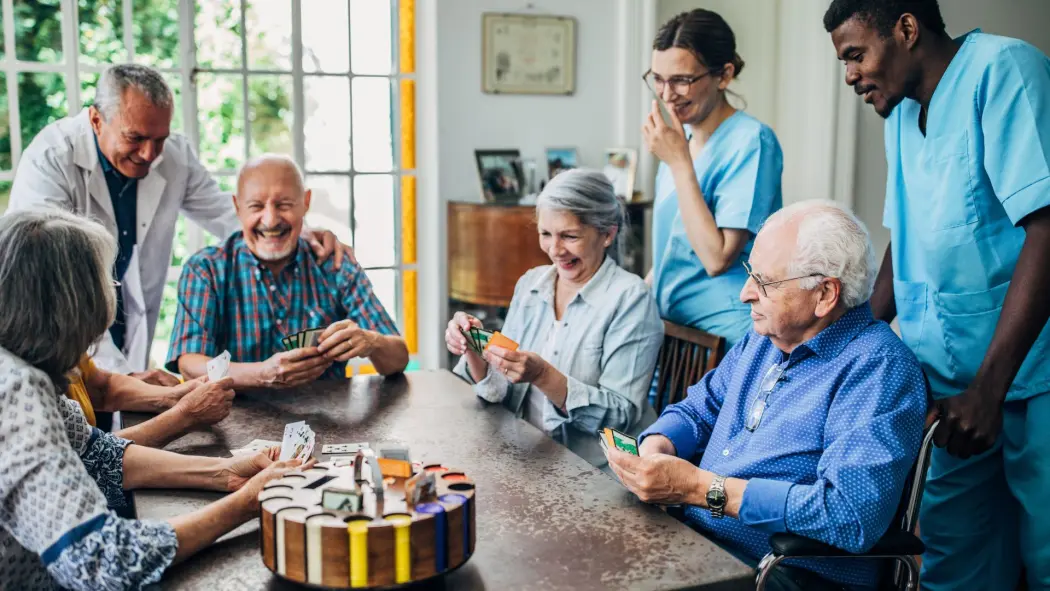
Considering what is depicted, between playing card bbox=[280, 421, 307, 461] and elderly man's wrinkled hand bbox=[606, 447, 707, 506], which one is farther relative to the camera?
playing card bbox=[280, 421, 307, 461]

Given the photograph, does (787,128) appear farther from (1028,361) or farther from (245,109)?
(1028,361)

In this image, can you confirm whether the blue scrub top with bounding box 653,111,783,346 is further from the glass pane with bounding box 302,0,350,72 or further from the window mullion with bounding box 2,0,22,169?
the window mullion with bounding box 2,0,22,169

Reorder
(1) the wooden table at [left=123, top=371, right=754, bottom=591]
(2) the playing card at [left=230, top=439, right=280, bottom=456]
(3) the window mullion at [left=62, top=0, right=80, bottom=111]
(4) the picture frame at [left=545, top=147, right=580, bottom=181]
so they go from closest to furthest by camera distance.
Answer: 1. (1) the wooden table at [left=123, top=371, right=754, bottom=591]
2. (2) the playing card at [left=230, top=439, right=280, bottom=456]
3. (3) the window mullion at [left=62, top=0, right=80, bottom=111]
4. (4) the picture frame at [left=545, top=147, right=580, bottom=181]

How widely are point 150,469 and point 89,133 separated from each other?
1557 mm

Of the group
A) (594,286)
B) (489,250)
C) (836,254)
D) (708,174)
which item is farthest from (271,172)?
(489,250)

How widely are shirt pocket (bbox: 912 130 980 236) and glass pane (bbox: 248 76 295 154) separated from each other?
3378 millimetres

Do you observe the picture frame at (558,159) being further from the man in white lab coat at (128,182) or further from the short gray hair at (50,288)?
the short gray hair at (50,288)

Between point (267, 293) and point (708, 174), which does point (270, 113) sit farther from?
point (708, 174)

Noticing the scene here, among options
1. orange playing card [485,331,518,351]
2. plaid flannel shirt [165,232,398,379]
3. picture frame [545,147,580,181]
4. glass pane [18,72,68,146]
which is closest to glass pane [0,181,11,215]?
glass pane [18,72,68,146]

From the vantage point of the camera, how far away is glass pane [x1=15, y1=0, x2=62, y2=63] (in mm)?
4016

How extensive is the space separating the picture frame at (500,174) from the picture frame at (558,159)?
17 cm

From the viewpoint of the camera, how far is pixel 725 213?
2.47 m

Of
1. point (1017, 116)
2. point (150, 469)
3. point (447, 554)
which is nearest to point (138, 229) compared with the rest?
point (150, 469)

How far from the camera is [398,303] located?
5.08m
